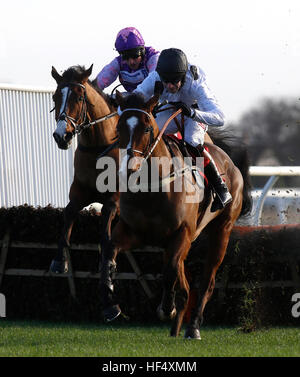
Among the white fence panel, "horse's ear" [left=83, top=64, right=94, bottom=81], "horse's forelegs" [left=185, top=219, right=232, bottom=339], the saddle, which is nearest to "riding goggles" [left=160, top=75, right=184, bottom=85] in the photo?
the saddle

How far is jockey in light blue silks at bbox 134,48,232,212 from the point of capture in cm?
637

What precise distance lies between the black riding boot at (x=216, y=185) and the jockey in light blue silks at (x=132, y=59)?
3.85ft

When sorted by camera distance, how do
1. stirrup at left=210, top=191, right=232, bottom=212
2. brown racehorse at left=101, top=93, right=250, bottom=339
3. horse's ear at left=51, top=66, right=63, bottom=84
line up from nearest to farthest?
brown racehorse at left=101, top=93, right=250, bottom=339 < stirrup at left=210, top=191, right=232, bottom=212 < horse's ear at left=51, top=66, right=63, bottom=84

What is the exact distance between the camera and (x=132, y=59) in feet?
25.2

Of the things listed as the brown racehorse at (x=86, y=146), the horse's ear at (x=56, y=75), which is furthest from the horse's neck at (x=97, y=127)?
the horse's ear at (x=56, y=75)

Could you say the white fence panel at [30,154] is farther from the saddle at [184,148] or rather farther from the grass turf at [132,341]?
the saddle at [184,148]

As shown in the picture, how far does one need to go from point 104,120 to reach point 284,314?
247cm

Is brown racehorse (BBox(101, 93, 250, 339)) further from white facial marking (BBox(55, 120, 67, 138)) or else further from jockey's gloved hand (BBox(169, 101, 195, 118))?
white facial marking (BBox(55, 120, 67, 138))

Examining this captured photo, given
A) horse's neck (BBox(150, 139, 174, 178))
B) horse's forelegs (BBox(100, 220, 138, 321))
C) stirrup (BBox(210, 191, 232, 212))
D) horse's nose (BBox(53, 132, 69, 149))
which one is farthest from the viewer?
stirrup (BBox(210, 191, 232, 212))

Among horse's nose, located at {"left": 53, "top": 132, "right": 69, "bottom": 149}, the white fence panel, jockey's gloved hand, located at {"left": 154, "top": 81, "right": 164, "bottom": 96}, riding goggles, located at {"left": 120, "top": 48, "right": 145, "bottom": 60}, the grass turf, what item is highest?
riding goggles, located at {"left": 120, "top": 48, "right": 145, "bottom": 60}
